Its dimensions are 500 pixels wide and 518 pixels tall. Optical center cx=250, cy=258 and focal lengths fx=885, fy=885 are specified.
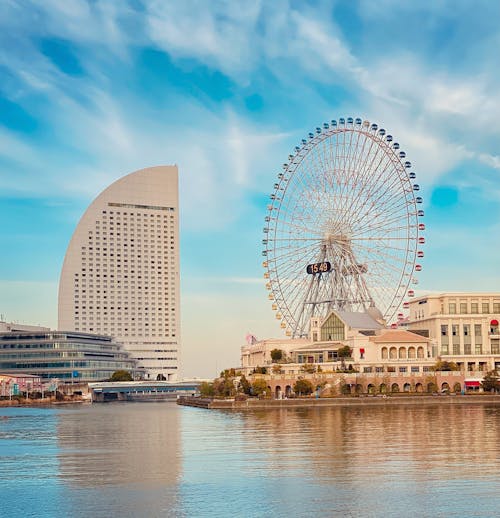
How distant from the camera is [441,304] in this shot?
488ft

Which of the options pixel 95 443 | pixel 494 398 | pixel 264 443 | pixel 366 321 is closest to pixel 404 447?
pixel 264 443

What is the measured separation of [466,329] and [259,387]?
38.1m

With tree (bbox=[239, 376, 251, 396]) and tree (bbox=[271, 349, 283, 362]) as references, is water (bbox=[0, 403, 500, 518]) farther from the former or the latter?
tree (bbox=[271, 349, 283, 362])

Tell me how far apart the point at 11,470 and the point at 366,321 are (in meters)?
97.5

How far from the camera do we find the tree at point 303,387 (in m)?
129

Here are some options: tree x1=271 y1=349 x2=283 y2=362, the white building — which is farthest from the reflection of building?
tree x1=271 y1=349 x2=283 y2=362

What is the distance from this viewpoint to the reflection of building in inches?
5679

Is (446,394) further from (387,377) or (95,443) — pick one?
(95,443)

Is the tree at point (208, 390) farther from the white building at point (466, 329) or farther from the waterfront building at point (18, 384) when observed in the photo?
the waterfront building at point (18, 384)

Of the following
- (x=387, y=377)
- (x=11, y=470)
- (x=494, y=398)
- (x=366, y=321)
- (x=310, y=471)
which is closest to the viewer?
(x=310, y=471)

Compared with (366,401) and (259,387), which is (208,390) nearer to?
(259,387)

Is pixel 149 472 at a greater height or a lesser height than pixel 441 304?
lesser

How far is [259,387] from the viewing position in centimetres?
13112

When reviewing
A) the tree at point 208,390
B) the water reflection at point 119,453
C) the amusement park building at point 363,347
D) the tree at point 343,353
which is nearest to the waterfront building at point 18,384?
the tree at point 208,390
